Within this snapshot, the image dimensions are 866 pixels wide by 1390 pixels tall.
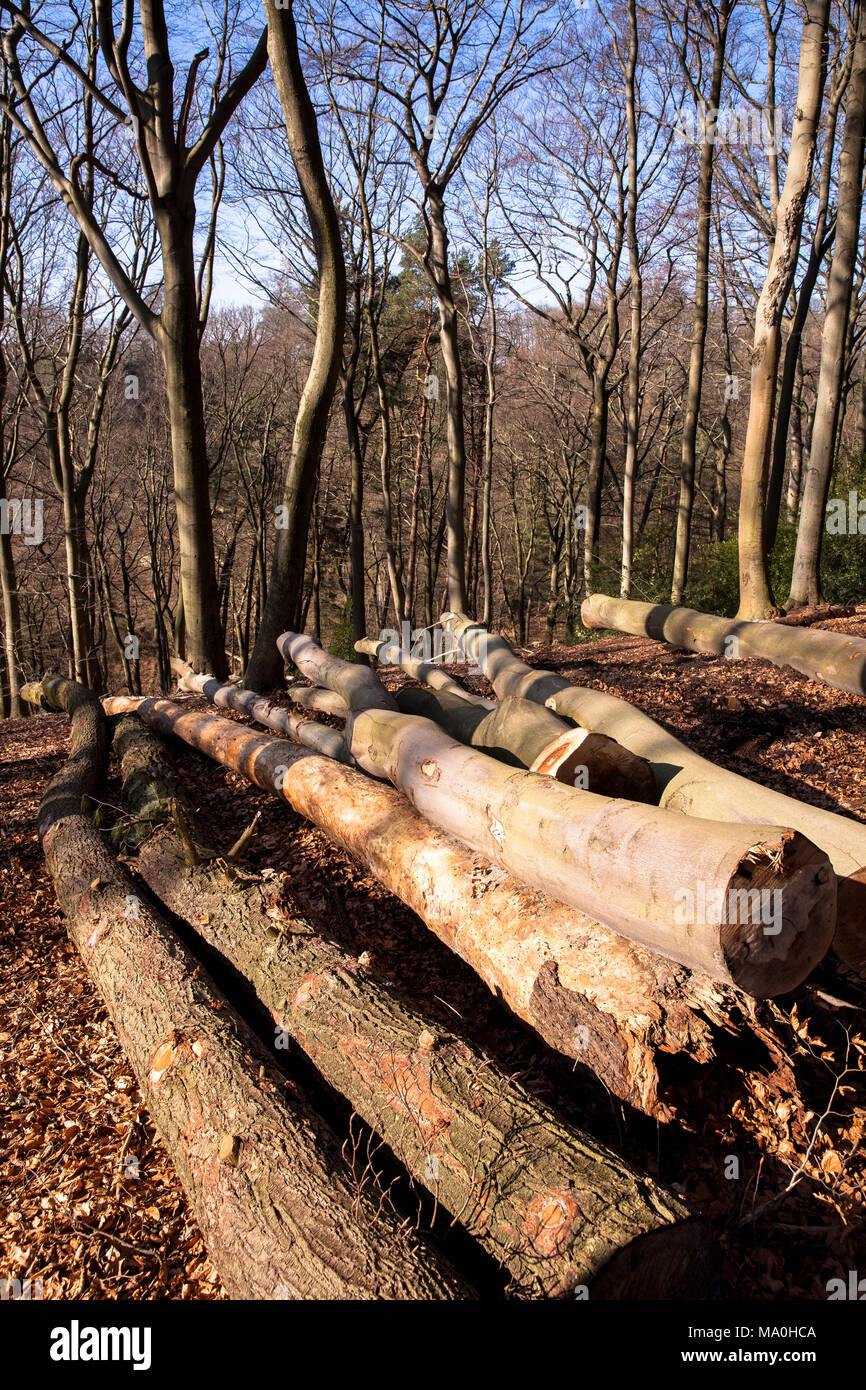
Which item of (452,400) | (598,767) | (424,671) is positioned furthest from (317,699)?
(452,400)

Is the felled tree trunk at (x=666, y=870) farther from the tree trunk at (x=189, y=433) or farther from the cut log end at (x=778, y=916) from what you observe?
the tree trunk at (x=189, y=433)

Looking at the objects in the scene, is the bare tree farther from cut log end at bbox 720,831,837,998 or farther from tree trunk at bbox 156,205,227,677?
cut log end at bbox 720,831,837,998

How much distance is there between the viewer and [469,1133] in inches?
98.5

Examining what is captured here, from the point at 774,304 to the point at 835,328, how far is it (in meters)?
1.83

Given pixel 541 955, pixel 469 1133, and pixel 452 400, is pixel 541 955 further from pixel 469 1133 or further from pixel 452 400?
pixel 452 400

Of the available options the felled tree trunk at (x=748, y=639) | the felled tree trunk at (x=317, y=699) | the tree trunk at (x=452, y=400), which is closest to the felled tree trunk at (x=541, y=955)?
the felled tree trunk at (x=317, y=699)

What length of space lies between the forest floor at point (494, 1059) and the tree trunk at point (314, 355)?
398 centimetres

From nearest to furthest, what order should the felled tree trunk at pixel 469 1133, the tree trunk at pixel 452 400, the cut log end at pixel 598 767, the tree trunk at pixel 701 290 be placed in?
the felled tree trunk at pixel 469 1133 → the cut log end at pixel 598 767 → the tree trunk at pixel 701 290 → the tree trunk at pixel 452 400

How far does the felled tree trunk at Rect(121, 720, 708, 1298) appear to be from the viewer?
7.05ft

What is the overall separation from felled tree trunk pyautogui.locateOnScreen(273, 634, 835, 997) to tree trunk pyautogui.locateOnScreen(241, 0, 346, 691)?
444cm

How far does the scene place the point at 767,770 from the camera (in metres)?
5.57

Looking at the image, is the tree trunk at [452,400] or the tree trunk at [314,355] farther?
the tree trunk at [452,400]

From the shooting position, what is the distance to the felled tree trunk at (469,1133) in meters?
2.15

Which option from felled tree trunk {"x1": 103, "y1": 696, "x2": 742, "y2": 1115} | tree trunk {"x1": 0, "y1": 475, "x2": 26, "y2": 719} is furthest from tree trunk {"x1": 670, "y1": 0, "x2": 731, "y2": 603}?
tree trunk {"x1": 0, "y1": 475, "x2": 26, "y2": 719}
